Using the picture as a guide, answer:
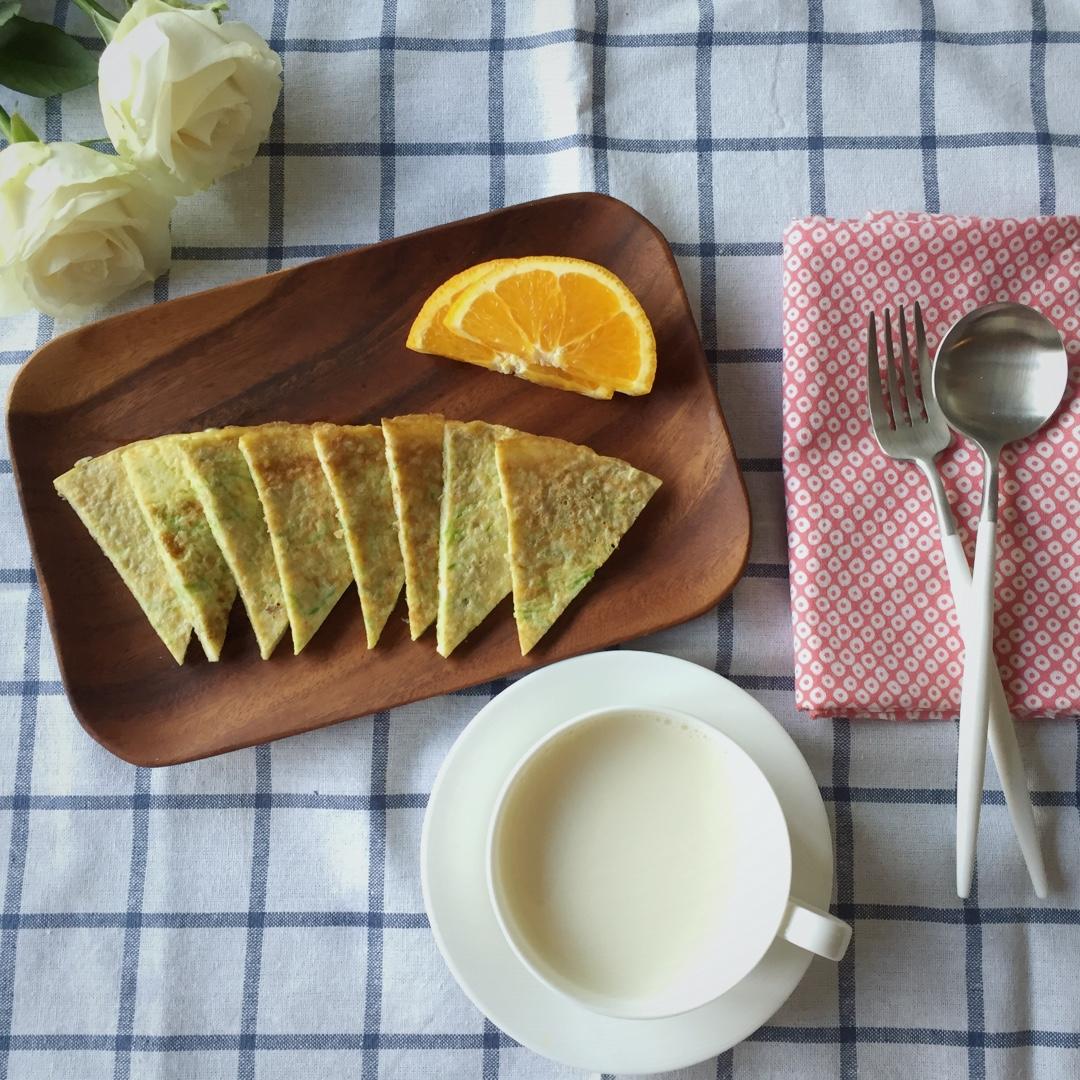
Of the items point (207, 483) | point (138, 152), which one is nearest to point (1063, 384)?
point (207, 483)

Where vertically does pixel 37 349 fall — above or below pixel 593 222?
below

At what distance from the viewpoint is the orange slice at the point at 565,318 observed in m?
1.66

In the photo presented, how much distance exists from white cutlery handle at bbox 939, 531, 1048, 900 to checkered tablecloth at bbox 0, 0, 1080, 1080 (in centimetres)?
9

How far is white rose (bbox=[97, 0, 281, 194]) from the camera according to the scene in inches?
62.9

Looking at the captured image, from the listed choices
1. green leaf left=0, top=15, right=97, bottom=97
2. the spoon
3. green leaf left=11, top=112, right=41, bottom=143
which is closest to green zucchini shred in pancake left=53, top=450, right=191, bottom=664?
green leaf left=11, top=112, right=41, bottom=143

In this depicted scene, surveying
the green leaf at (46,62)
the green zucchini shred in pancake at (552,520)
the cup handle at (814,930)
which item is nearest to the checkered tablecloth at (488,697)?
the green leaf at (46,62)

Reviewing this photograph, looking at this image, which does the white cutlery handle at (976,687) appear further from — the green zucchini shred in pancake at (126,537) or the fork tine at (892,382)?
the green zucchini shred in pancake at (126,537)

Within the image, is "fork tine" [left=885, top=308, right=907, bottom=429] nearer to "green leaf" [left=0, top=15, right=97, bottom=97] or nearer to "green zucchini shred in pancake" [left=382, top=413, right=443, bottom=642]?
"green zucchini shred in pancake" [left=382, top=413, right=443, bottom=642]

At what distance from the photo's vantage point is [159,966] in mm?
1740

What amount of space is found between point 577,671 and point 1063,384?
0.84 m

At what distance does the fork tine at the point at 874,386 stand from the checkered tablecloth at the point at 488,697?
160mm

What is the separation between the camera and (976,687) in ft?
5.14

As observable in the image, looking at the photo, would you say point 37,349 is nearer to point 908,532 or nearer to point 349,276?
point 349,276

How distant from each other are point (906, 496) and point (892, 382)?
175mm
